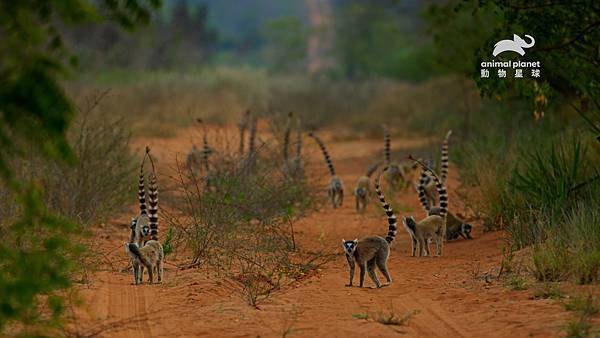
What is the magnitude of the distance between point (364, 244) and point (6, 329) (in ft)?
11.9

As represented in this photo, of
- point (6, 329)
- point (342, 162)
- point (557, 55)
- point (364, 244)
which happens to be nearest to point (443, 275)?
point (364, 244)

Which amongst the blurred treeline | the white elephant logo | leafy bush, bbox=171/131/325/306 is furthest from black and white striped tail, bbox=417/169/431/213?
the blurred treeline

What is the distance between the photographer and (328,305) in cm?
866

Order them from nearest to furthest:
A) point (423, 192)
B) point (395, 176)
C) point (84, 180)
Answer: point (84, 180)
point (423, 192)
point (395, 176)

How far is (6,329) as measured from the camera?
751 centimetres

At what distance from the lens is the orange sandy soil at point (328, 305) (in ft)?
25.1

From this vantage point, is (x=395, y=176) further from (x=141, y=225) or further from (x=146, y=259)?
(x=146, y=259)

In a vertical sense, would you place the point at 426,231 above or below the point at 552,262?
above

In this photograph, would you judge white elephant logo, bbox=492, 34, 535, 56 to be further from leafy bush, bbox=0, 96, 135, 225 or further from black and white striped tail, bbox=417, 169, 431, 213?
leafy bush, bbox=0, 96, 135, 225

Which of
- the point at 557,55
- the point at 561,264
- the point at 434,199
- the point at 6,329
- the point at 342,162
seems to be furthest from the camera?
the point at 342,162

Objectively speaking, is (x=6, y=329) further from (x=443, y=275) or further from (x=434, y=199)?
(x=434, y=199)

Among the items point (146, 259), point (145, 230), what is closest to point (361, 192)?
point (145, 230)

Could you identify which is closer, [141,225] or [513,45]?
[141,225]

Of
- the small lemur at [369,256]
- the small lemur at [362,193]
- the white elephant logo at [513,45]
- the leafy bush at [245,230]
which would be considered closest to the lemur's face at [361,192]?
the small lemur at [362,193]
